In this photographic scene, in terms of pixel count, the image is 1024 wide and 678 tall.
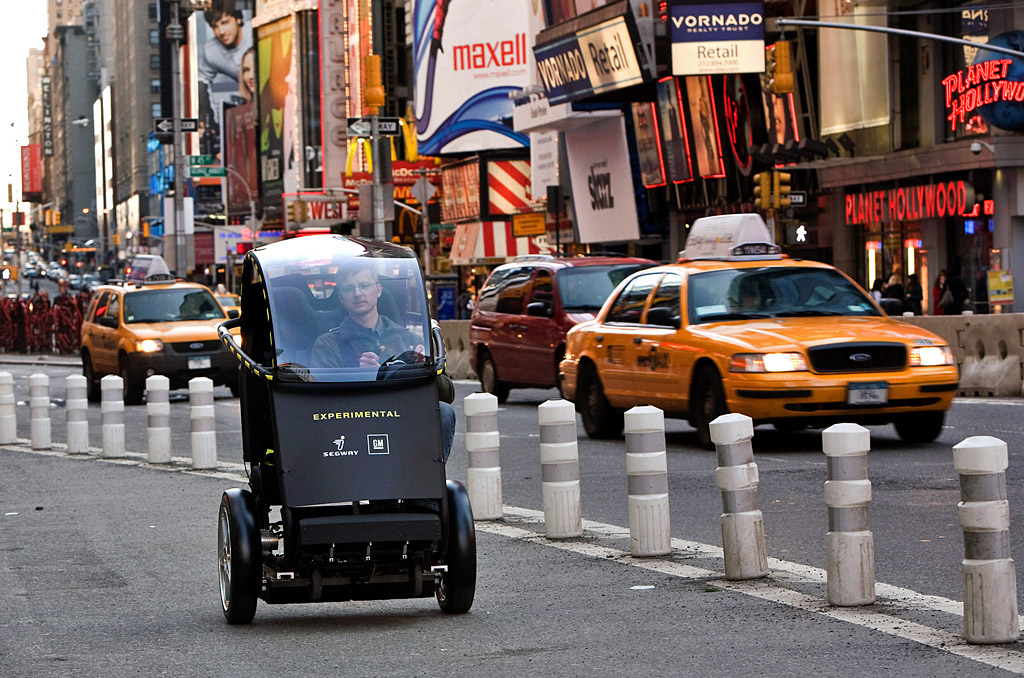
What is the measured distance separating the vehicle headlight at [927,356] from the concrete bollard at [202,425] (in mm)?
6137

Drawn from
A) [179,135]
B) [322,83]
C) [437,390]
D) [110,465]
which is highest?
[322,83]

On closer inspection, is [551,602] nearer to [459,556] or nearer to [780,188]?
[459,556]

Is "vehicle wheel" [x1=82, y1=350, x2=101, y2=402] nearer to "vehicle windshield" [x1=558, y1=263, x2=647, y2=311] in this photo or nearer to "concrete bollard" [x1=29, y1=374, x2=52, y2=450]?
"concrete bollard" [x1=29, y1=374, x2=52, y2=450]

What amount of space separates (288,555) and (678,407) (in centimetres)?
885

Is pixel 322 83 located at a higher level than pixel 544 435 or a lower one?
higher

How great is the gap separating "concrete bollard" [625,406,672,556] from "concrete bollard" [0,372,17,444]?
1264 cm

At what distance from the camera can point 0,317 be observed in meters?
59.7

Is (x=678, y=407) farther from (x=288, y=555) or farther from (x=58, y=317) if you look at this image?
(x=58, y=317)

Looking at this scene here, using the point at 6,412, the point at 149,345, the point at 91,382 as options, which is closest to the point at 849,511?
the point at 6,412

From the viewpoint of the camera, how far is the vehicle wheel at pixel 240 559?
26.2 feet

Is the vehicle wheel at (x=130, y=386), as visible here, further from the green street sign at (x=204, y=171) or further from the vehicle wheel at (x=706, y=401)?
the green street sign at (x=204, y=171)

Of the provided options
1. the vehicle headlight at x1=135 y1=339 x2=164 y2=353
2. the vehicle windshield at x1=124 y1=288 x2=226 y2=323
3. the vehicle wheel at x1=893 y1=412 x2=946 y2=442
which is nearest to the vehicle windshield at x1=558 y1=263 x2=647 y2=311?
the vehicle wheel at x1=893 y1=412 x2=946 y2=442

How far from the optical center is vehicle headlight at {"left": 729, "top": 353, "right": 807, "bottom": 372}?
49.6ft

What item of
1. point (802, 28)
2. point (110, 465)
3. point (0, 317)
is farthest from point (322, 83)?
point (110, 465)
